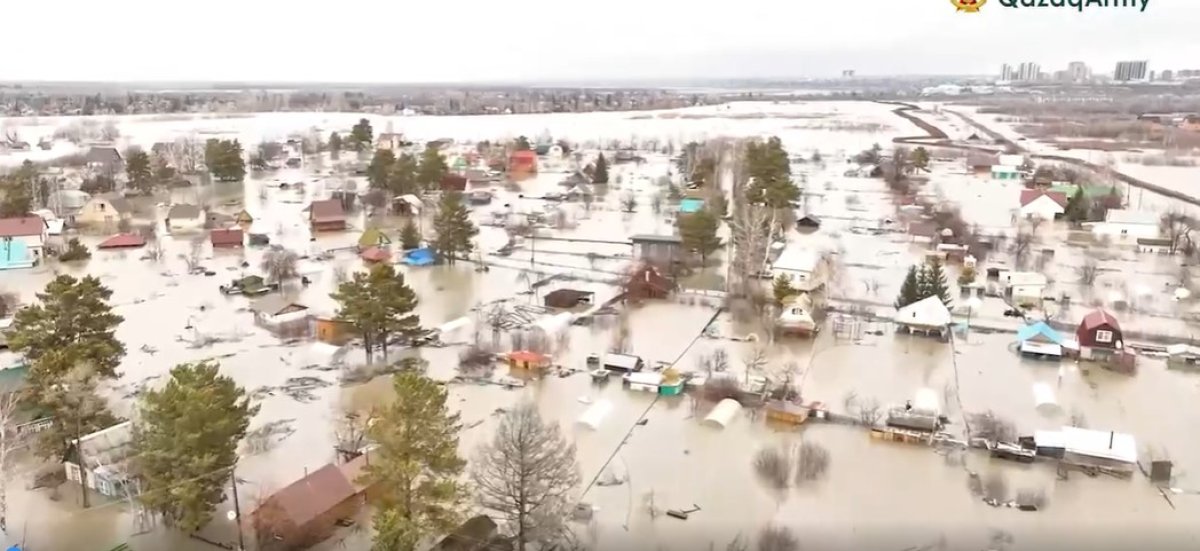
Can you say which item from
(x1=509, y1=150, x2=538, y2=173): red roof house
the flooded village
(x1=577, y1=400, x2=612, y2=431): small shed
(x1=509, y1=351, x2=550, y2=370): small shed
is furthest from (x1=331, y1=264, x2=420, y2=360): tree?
(x1=509, y1=150, x2=538, y2=173): red roof house

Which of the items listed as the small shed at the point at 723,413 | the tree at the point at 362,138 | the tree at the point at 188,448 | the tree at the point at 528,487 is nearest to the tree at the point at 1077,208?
the small shed at the point at 723,413

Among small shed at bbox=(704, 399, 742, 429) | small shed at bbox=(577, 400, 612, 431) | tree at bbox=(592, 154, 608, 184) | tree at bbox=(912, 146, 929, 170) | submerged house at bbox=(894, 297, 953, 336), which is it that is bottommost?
small shed at bbox=(577, 400, 612, 431)

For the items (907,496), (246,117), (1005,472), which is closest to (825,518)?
(907,496)

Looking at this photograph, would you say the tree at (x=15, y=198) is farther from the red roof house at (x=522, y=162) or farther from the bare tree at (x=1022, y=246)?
the bare tree at (x=1022, y=246)

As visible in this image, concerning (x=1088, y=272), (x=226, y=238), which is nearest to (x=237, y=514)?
(x=226, y=238)

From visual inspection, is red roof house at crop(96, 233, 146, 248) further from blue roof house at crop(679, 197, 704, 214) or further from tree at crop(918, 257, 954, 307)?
tree at crop(918, 257, 954, 307)

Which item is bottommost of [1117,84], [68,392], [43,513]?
[43,513]

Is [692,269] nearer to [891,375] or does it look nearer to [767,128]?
[891,375]
